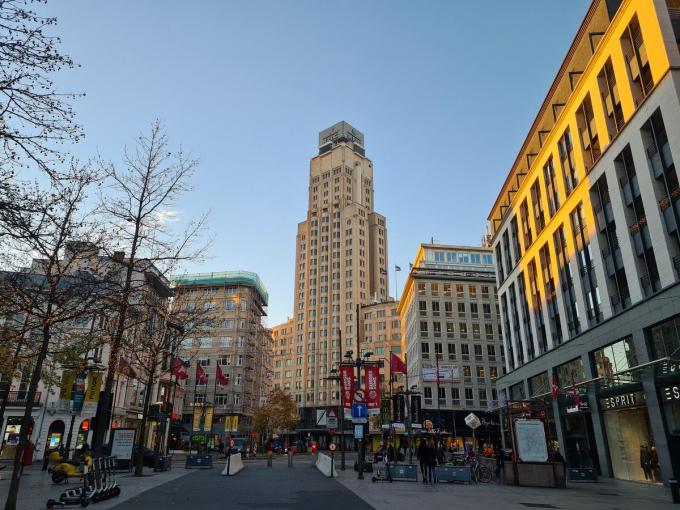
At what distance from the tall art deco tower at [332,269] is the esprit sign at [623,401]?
281ft

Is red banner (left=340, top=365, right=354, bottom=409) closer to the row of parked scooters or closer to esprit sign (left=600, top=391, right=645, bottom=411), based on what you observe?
esprit sign (left=600, top=391, right=645, bottom=411)

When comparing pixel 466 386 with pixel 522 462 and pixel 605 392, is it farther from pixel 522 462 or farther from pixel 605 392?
pixel 522 462

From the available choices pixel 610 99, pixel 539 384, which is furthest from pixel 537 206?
pixel 539 384

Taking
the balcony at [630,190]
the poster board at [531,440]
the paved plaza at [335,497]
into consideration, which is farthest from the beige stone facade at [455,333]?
the paved plaza at [335,497]

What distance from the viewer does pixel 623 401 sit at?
26.2 m

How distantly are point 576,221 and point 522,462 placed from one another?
57.8ft

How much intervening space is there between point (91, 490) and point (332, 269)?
368 ft

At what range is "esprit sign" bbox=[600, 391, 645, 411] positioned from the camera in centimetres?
2469

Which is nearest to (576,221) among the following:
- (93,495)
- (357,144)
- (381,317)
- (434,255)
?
(93,495)

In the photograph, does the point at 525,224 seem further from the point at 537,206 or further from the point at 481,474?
the point at 481,474

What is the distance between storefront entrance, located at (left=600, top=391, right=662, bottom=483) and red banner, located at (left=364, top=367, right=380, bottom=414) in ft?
44.4

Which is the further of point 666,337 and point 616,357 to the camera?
point 616,357

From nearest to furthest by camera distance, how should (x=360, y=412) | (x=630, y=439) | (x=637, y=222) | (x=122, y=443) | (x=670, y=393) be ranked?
(x=670, y=393) < (x=360, y=412) < (x=637, y=222) < (x=122, y=443) < (x=630, y=439)

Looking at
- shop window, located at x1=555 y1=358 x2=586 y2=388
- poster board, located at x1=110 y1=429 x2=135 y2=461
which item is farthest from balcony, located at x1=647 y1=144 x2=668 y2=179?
poster board, located at x1=110 y1=429 x2=135 y2=461
